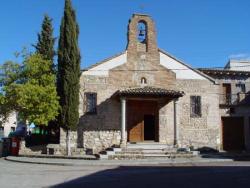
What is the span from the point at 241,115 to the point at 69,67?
14.5 m

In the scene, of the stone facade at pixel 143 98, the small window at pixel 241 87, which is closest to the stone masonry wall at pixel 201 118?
the stone facade at pixel 143 98

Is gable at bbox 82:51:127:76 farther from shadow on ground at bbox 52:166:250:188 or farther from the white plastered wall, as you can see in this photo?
shadow on ground at bbox 52:166:250:188

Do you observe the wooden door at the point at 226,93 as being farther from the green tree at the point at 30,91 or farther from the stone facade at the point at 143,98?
the green tree at the point at 30,91

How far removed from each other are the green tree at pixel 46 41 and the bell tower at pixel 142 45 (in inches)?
279

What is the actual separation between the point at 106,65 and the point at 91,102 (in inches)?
114

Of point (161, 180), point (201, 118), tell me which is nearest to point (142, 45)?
point (201, 118)

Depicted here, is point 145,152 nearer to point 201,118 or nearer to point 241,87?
point 201,118

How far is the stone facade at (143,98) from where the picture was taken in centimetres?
2661

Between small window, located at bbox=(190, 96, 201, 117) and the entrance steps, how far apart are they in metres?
4.19

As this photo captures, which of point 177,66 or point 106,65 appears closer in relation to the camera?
point 106,65

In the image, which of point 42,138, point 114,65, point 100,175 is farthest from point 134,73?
point 100,175

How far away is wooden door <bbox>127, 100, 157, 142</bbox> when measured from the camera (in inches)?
1070

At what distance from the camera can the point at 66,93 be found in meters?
24.7

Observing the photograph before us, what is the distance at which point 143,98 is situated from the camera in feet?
86.5
